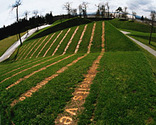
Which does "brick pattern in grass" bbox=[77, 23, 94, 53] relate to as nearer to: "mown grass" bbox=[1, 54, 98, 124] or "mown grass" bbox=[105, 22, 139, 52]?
"mown grass" bbox=[105, 22, 139, 52]

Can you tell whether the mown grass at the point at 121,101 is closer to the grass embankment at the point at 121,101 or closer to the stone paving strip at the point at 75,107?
the grass embankment at the point at 121,101

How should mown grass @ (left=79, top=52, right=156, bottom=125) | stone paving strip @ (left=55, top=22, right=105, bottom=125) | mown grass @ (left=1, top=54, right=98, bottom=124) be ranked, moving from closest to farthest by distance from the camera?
mown grass @ (left=79, top=52, right=156, bottom=125)
stone paving strip @ (left=55, top=22, right=105, bottom=125)
mown grass @ (left=1, top=54, right=98, bottom=124)

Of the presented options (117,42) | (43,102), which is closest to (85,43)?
(117,42)

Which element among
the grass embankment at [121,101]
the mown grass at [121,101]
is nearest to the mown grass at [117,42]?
the grass embankment at [121,101]

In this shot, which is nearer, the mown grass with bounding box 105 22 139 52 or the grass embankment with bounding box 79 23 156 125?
the grass embankment with bounding box 79 23 156 125

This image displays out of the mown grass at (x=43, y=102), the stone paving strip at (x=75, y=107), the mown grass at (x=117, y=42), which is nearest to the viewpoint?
the stone paving strip at (x=75, y=107)

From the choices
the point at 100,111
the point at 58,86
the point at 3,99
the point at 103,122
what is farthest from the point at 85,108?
the point at 3,99

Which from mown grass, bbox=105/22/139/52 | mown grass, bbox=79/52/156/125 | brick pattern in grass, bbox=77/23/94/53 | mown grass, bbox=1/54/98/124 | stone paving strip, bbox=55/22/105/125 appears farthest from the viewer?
brick pattern in grass, bbox=77/23/94/53

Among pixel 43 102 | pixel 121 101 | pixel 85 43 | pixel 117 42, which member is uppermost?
pixel 117 42

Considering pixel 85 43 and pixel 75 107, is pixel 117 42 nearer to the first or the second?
pixel 85 43

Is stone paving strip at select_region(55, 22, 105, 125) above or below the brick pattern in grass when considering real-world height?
below

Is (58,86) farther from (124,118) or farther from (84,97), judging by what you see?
→ (124,118)

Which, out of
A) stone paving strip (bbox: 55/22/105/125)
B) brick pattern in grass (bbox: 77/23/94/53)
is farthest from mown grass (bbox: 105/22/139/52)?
stone paving strip (bbox: 55/22/105/125)

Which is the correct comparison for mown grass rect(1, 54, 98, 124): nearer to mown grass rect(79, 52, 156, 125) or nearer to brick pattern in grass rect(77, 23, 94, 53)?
mown grass rect(79, 52, 156, 125)
